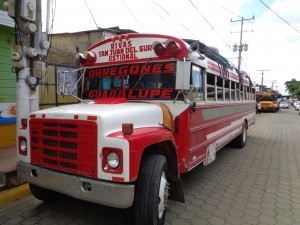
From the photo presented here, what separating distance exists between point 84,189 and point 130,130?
0.79 metres

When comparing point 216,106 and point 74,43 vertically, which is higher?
point 74,43

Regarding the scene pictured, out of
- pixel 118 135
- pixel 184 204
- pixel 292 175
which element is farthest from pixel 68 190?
pixel 292 175

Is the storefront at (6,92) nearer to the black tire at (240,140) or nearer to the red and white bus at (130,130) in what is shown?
the red and white bus at (130,130)

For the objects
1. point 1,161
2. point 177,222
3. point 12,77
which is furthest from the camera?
point 12,77

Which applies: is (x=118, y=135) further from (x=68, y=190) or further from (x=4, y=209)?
(x=4, y=209)

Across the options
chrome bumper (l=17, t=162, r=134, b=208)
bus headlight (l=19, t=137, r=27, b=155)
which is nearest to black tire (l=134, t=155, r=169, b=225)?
chrome bumper (l=17, t=162, r=134, b=208)

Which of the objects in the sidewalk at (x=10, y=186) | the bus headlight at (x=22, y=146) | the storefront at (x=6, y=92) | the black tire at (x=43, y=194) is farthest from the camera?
the storefront at (x=6, y=92)

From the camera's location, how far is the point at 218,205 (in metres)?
4.61

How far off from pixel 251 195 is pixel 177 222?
5.71 feet

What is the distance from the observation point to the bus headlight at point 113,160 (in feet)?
10.0

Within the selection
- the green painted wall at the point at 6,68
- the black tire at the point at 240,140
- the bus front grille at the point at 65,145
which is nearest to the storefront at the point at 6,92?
the green painted wall at the point at 6,68

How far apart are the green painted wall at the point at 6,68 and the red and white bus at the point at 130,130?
3209mm

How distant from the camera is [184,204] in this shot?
459 centimetres

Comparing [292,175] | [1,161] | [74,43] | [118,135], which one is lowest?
[292,175]
